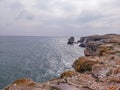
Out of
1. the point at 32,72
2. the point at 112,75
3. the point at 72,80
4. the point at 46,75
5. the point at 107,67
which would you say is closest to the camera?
the point at 72,80

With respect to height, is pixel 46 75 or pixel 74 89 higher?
pixel 74 89

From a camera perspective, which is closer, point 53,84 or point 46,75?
point 53,84

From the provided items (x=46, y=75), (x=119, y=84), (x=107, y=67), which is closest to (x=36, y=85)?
(x=119, y=84)

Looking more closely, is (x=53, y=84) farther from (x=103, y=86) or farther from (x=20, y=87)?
(x=103, y=86)

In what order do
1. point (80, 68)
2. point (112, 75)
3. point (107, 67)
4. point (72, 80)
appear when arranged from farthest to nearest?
point (80, 68) → point (107, 67) → point (112, 75) → point (72, 80)

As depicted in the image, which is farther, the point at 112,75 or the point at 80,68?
the point at 80,68

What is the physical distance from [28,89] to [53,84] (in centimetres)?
334

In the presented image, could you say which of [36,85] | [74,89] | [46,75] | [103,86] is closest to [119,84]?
[103,86]

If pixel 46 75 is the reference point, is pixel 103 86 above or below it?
above

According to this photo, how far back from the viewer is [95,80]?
26047 mm

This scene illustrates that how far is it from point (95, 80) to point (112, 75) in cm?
288

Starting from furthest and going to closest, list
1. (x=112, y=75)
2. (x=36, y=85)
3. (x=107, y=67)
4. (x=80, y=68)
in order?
1. (x=80, y=68)
2. (x=107, y=67)
3. (x=112, y=75)
4. (x=36, y=85)

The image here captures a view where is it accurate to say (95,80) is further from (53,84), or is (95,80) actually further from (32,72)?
(32,72)

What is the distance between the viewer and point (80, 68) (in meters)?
38.9
